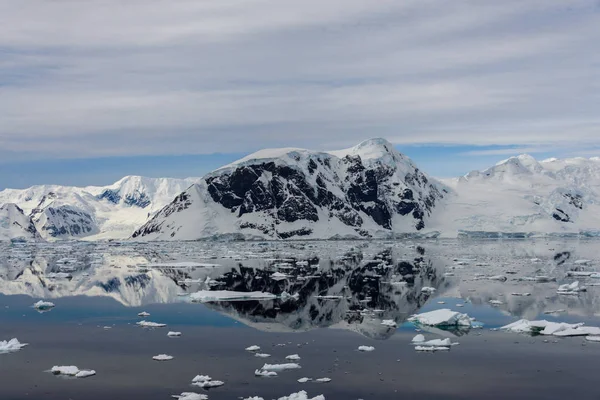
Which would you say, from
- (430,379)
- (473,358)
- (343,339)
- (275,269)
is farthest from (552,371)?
(275,269)

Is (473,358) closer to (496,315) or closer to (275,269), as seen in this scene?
(496,315)

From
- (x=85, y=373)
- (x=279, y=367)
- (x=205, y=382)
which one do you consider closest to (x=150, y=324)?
(x=85, y=373)

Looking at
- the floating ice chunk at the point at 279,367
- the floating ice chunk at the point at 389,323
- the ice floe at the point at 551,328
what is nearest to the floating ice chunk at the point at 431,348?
the floating ice chunk at the point at 389,323

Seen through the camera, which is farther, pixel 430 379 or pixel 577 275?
pixel 577 275

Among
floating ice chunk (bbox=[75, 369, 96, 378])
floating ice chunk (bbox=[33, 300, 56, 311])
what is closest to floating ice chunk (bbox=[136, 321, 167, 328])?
floating ice chunk (bbox=[75, 369, 96, 378])

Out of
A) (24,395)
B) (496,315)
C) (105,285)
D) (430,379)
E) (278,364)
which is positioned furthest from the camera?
(105,285)

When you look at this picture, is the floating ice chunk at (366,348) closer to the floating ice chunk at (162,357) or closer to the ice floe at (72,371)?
the floating ice chunk at (162,357)

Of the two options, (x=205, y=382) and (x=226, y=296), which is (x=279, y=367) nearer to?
(x=205, y=382)
